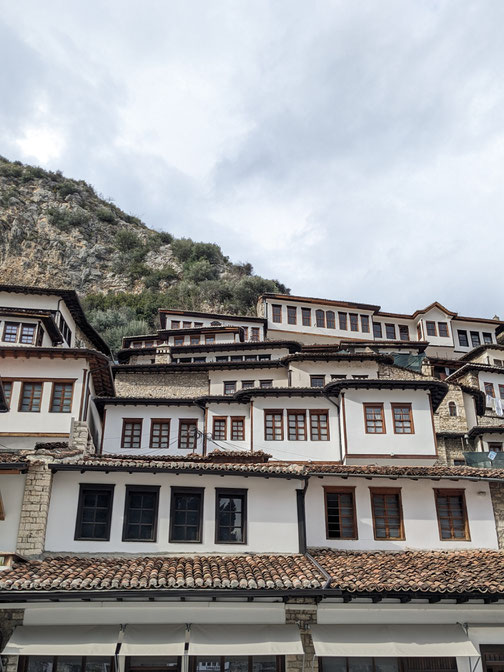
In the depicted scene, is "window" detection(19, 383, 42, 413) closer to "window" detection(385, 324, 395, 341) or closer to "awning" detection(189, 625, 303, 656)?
"awning" detection(189, 625, 303, 656)

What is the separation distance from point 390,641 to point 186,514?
6201mm

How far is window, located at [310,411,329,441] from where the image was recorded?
2772 cm

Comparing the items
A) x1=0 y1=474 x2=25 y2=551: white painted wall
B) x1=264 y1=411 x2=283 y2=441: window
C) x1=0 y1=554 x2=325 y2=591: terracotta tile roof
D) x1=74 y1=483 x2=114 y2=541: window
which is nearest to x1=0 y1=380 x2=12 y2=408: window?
x1=0 y1=474 x2=25 y2=551: white painted wall

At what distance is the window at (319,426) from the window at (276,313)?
2127 centimetres

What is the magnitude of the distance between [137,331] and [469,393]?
31.9 metres

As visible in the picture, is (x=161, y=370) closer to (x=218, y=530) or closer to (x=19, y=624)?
(x=218, y=530)

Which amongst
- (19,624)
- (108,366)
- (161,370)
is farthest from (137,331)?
(19,624)

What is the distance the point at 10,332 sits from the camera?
3164 centimetres

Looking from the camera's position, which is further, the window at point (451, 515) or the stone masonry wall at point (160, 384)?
the stone masonry wall at point (160, 384)

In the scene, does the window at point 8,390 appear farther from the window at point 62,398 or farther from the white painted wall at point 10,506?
the white painted wall at point 10,506

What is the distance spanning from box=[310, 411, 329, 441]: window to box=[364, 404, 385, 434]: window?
6.40ft

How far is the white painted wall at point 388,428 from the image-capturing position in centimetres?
2648

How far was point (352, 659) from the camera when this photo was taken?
14.4 m

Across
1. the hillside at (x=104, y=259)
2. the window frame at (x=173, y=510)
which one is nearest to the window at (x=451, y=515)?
the window frame at (x=173, y=510)
